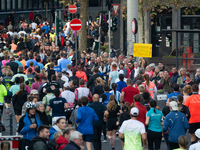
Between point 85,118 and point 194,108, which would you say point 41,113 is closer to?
point 85,118

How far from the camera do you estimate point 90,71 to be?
2022cm

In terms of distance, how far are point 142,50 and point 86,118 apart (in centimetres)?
767

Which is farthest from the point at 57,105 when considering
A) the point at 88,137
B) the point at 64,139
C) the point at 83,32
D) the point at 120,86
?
the point at 83,32

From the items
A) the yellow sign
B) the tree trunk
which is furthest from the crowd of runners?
the tree trunk

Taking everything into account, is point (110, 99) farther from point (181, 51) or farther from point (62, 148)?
point (181, 51)

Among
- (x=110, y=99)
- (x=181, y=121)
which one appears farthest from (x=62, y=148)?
(x=110, y=99)

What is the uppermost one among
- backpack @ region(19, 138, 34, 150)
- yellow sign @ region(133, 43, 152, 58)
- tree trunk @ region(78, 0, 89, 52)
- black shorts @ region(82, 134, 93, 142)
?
tree trunk @ region(78, 0, 89, 52)

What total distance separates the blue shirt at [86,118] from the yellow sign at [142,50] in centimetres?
741

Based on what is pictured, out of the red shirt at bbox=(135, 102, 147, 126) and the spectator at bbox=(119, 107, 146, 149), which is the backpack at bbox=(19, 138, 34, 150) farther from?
the red shirt at bbox=(135, 102, 147, 126)

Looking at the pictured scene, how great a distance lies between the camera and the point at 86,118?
10922mm

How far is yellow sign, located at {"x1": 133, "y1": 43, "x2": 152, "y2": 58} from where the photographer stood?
59.1ft

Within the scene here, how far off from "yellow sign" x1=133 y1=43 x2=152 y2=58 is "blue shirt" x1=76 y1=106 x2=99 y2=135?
292 inches

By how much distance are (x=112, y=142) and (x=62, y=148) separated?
4.57 meters

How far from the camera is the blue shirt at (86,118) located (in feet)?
35.7
